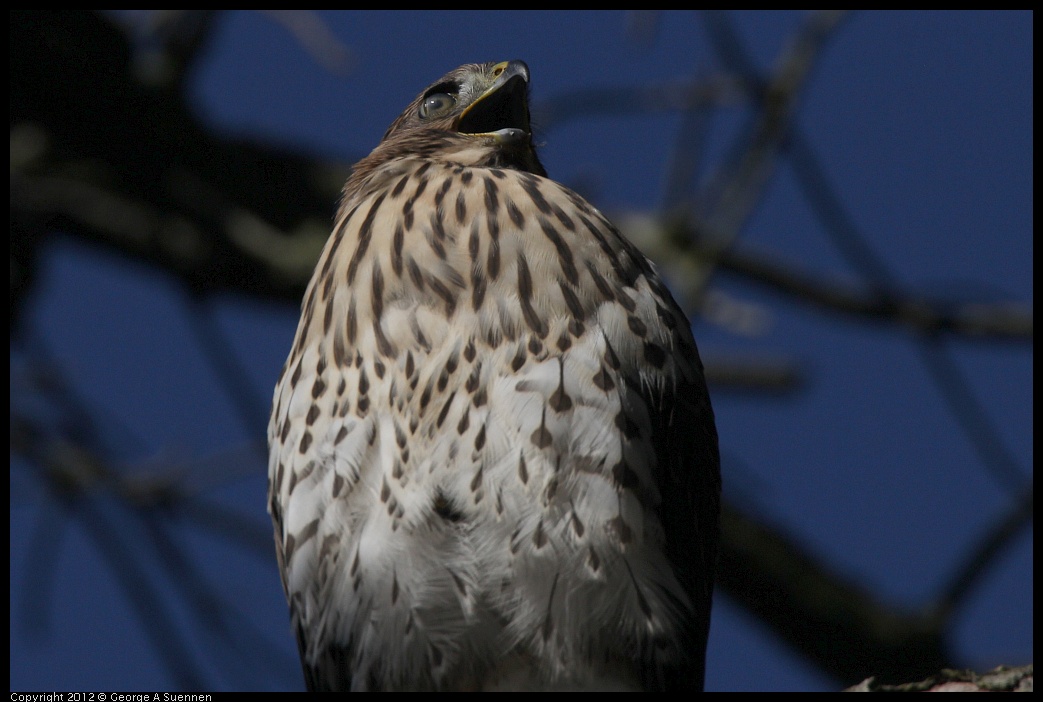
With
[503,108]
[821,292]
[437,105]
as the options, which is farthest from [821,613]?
[437,105]

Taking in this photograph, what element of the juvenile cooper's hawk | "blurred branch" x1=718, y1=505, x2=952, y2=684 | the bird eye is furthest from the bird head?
"blurred branch" x1=718, y1=505, x2=952, y2=684

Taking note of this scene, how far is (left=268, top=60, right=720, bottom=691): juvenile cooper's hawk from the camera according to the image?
3498 mm

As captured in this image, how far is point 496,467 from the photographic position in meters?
3.48

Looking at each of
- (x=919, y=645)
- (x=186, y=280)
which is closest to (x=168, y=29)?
(x=186, y=280)

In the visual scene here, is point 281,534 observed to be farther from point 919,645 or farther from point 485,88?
point 919,645

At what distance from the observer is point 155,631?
5.27 m

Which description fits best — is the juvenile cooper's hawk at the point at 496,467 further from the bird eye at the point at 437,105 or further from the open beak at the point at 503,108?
the bird eye at the point at 437,105

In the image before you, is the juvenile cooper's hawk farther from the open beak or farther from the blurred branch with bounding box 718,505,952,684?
the blurred branch with bounding box 718,505,952,684

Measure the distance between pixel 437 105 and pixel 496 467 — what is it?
5.65ft

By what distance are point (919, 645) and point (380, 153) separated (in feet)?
10.4

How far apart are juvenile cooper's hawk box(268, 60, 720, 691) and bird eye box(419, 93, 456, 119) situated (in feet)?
2.59

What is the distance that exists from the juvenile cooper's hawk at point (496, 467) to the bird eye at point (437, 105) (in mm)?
788

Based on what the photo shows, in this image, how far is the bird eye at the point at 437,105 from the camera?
4.69 metres

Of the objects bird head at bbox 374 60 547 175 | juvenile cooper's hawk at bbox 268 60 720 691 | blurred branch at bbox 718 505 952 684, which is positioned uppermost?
bird head at bbox 374 60 547 175
